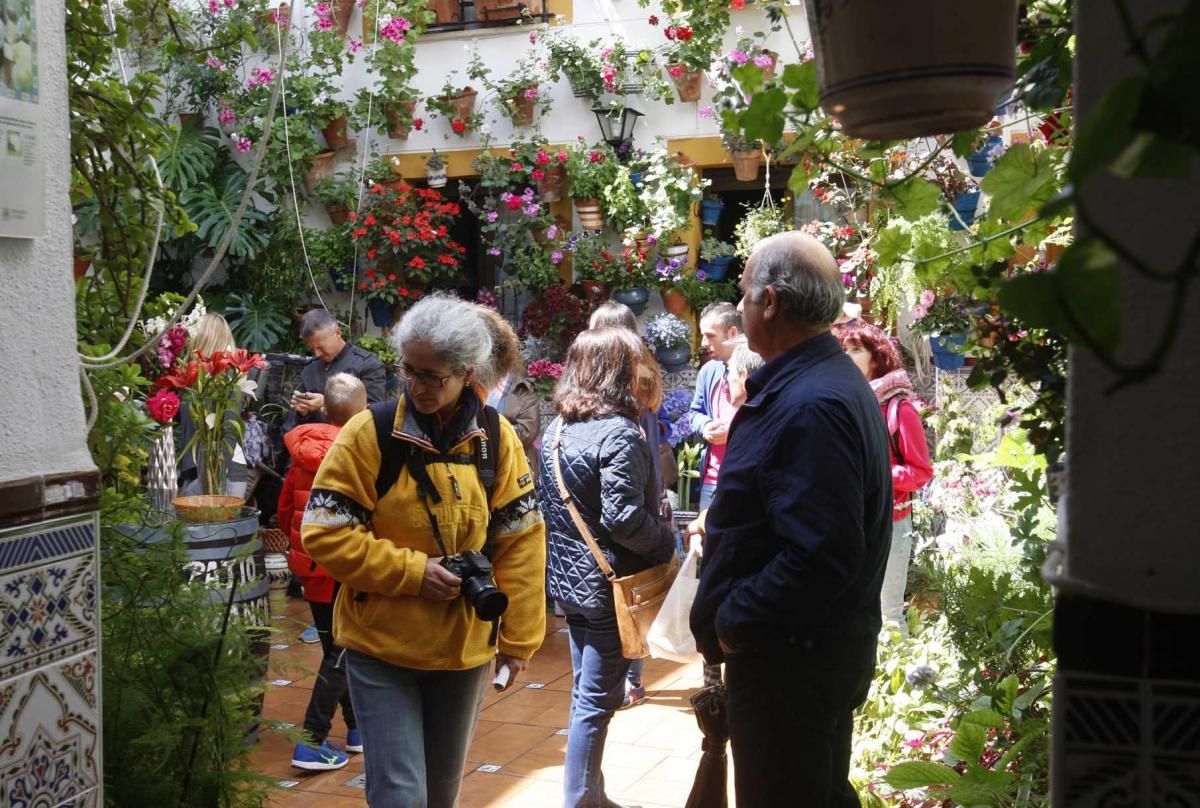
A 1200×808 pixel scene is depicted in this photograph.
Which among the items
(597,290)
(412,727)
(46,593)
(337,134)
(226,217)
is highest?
(337,134)

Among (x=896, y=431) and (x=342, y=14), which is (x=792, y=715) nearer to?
(x=896, y=431)

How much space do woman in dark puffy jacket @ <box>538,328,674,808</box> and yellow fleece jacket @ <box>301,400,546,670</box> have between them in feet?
3.32

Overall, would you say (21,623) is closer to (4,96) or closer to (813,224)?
(4,96)

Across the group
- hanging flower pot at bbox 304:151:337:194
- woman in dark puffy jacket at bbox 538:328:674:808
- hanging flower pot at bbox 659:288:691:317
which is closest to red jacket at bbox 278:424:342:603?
woman in dark puffy jacket at bbox 538:328:674:808

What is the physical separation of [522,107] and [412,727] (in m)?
7.28

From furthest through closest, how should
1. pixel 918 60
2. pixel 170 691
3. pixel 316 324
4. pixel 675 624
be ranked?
pixel 316 324
pixel 675 624
pixel 170 691
pixel 918 60

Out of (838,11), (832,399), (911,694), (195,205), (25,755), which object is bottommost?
(911,694)

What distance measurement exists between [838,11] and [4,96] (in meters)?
1.42

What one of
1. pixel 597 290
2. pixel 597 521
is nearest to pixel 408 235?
pixel 597 290

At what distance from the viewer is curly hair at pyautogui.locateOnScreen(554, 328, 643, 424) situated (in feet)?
14.3

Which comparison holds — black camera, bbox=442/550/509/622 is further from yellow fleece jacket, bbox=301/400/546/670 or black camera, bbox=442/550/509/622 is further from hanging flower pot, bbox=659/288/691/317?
hanging flower pot, bbox=659/288/691/317

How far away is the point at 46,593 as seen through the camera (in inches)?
80.0

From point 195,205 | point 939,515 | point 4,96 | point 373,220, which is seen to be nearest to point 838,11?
point 4,96

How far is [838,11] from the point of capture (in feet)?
4.36
